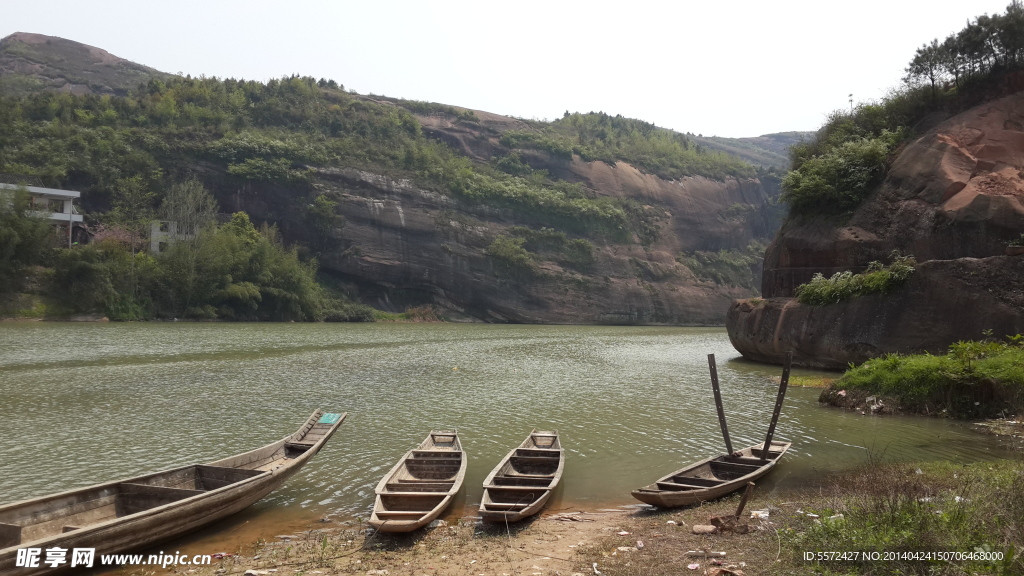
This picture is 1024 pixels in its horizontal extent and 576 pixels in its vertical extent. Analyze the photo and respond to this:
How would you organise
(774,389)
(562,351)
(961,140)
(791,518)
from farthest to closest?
(562,351)
(961,140)
(774,389)
(791,518)

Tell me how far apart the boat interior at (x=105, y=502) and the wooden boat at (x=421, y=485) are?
2.07m

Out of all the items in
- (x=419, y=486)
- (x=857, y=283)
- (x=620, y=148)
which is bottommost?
(x=419, y=486)

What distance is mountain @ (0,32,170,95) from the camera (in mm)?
117875

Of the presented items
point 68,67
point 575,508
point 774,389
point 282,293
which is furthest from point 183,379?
point 68,67

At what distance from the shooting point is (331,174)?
2884 inches

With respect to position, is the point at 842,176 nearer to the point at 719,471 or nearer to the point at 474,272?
the point at 719,471

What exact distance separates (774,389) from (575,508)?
14.6 metres

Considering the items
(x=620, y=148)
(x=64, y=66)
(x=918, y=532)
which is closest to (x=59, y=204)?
(x=918, y=532)

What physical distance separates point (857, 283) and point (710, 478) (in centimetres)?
1697

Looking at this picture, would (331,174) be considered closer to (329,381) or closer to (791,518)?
(329,381)

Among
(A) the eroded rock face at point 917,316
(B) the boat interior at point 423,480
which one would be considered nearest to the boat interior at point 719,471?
(B) the boat interior at point 423,480

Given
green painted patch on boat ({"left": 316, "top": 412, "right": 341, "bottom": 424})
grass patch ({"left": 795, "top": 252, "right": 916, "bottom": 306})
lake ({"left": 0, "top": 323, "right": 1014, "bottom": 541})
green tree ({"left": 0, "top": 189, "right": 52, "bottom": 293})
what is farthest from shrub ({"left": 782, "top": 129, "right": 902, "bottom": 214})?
green tree ({"left": 0, "top": 189, "right": 52, "bottom": 293})

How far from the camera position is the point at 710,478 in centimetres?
1130

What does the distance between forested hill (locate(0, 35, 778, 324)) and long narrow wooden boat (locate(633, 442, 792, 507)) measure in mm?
53447
